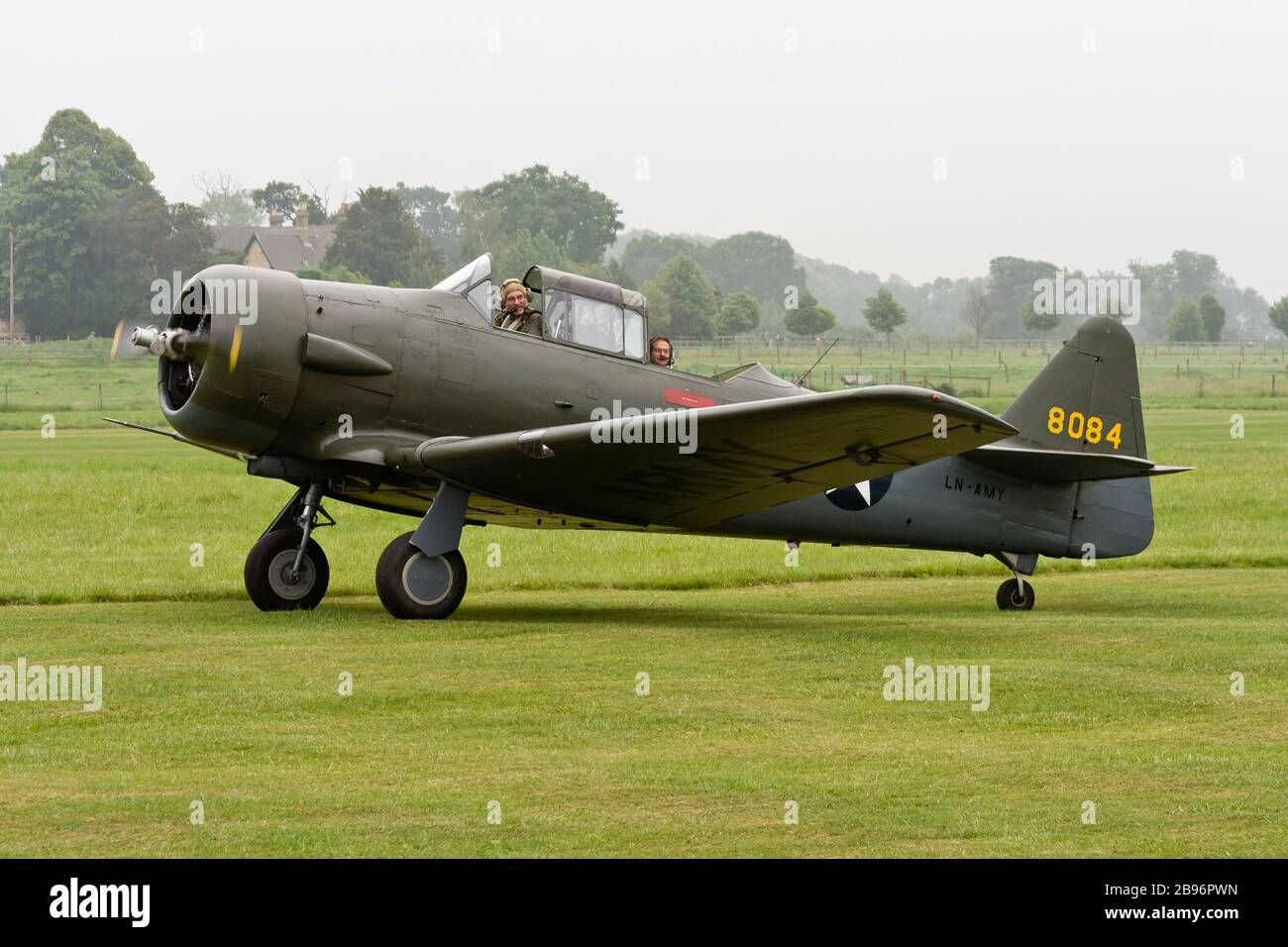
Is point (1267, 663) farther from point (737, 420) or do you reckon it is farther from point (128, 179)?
point (128, 179)

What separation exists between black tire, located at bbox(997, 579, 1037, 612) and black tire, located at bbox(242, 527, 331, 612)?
21.7ft

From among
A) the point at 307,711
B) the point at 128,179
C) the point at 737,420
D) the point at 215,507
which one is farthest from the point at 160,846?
the point at 128,179

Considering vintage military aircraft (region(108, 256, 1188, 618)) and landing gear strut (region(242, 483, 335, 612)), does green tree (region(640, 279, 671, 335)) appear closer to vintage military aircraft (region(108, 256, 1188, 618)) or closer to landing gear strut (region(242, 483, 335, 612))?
vintage military aircraft (region(108, 256, 1188, 618))

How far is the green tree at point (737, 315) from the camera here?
263 feet

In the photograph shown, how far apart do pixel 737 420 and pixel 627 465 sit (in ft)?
4.84

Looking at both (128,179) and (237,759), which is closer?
(237,759)

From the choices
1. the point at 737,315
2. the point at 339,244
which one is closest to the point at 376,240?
the point at 339,244

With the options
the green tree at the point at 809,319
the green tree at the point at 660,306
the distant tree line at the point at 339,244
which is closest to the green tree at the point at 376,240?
the distant tree line at the point at 339,244

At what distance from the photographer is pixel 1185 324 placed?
12069cm

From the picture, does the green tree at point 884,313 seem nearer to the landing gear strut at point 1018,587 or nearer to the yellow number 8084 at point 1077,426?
the yellow number 8084 at point 1077,426

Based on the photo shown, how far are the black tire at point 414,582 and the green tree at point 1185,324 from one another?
11364cm

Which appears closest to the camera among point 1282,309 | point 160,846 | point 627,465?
point 160,846

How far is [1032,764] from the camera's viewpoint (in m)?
7.54

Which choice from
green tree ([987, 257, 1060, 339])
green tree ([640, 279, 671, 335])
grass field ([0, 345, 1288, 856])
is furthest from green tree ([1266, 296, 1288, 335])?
grass field ([0, 345, 1288, 856])
